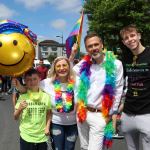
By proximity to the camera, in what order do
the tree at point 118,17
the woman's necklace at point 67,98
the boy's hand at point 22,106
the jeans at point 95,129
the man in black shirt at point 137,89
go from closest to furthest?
the man in black shirt at point 137,89 < the jeans at point 95,129 < the boy's hand at point 22,106 < the woman's necklace at point 67,98 < the tree at point 118,17

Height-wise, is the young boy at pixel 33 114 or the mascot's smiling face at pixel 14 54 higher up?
the mascot's smiling face at pixel 14 54

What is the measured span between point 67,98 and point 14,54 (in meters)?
0.81

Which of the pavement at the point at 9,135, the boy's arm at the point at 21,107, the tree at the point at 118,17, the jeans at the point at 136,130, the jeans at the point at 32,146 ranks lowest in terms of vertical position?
the pavement at the point at 9,135

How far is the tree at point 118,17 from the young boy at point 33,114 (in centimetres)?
1558

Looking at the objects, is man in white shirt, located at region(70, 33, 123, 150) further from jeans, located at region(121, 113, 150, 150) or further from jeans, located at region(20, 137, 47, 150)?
jeans, located at region(20, 137, 47, 150)

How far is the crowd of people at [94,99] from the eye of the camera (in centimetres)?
379

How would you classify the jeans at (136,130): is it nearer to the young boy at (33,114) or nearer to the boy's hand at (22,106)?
the young boy at (33,114)

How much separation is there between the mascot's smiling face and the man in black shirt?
1.04 m

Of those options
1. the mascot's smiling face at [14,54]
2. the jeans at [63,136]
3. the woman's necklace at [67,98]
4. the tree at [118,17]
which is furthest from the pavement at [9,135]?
the tree at [118,17]

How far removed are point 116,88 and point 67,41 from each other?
130 cm

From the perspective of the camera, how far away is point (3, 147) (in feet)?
21.2

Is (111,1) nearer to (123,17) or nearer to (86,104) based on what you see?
(123,17)

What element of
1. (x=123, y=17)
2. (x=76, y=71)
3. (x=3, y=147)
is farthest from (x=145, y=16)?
(x=76, y=71)

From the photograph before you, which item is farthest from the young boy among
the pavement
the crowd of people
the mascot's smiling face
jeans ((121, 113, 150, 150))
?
the pavement
